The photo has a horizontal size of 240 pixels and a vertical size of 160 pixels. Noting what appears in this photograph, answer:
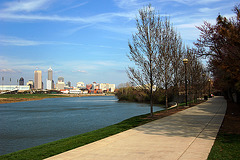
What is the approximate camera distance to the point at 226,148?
25.6 feet

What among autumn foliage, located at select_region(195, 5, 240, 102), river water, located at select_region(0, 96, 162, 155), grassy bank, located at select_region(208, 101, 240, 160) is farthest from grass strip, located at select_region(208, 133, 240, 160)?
river water, located at select_region(0, 96, 162, 155)

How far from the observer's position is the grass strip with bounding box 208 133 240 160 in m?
6.80

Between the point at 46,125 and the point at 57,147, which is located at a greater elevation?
the point at 57,147

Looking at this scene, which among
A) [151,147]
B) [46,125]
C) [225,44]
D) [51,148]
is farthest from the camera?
[46,125]

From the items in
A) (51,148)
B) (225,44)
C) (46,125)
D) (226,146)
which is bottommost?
(46,125)

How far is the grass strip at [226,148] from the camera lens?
6796 millimetres

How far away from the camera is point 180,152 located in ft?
23.8

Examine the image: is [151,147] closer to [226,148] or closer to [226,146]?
[226,148]

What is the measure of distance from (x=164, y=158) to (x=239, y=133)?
546 cm

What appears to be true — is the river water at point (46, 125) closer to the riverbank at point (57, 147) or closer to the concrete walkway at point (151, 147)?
the riverbank at point (57, 147)

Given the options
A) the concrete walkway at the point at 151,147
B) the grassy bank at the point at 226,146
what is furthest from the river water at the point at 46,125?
the grassy bank at the point at 226,146

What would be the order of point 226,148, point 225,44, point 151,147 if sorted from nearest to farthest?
point 226,148
point 151,147
point 225,44

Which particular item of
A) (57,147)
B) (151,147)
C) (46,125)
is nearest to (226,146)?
(151,147)

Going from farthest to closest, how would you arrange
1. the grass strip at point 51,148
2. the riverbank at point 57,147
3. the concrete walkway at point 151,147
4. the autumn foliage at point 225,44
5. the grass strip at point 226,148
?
1. the autumn foliage at point 225,44
2. the riverbank at point 57,147
3. the grass strip at point 51,148
4. the concrete walkway at point 151,147
5. the grass strip at point 226,148
